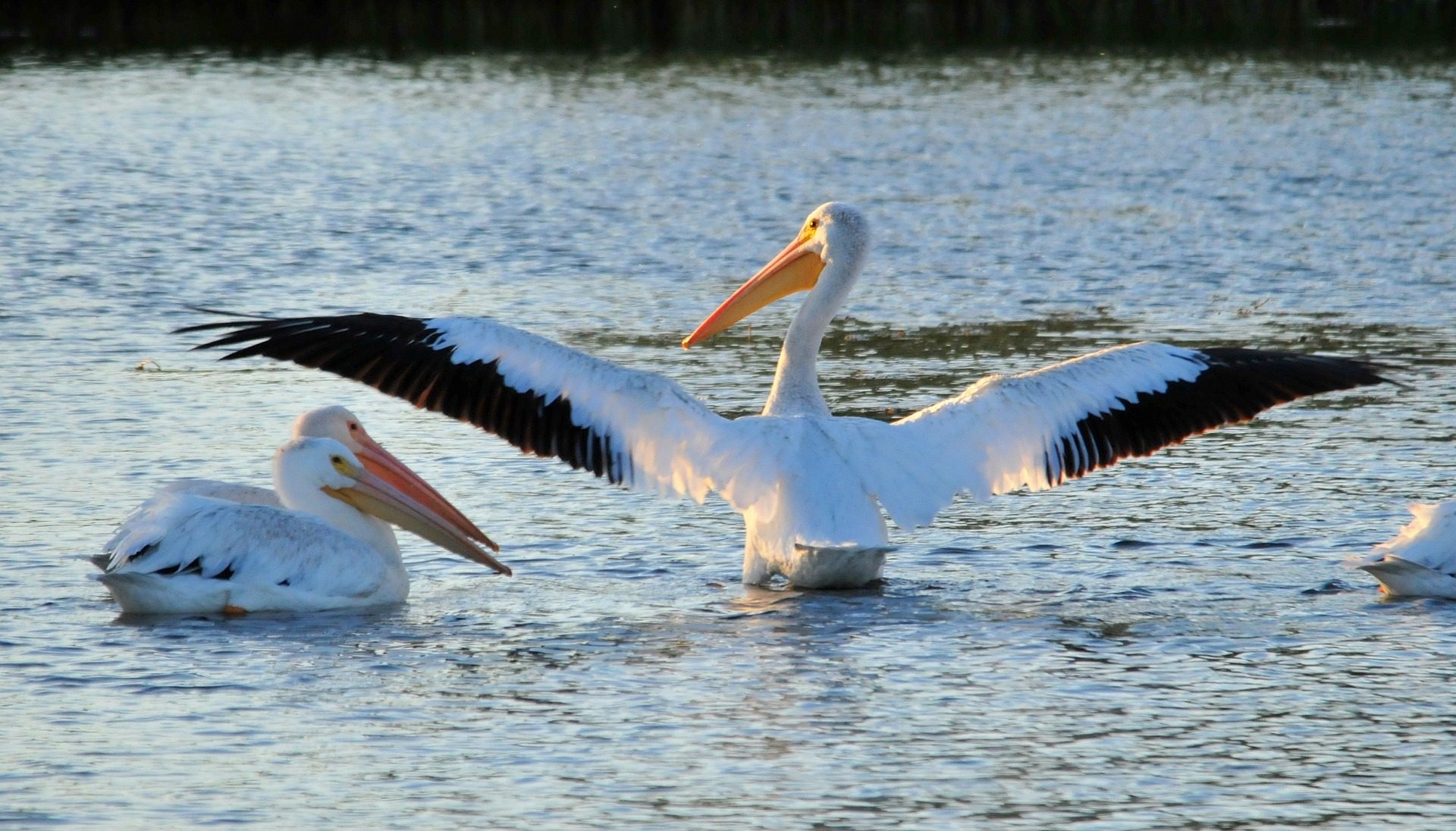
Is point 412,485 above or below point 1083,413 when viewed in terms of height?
below

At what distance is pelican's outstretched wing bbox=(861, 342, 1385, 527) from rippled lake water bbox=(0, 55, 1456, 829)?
1.33 ft

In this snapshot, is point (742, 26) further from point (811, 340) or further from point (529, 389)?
point (529, 389)

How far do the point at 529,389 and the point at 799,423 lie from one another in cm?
88

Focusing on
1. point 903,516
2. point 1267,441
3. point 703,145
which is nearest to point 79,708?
point 903,516

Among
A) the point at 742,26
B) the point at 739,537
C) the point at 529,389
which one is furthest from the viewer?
the point at 742,26

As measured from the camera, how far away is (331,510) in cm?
693

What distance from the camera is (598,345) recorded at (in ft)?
36.8

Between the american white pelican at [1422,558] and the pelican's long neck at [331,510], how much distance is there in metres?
3.14

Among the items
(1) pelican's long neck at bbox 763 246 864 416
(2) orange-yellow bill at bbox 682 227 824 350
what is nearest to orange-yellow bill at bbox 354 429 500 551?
(1) pelican's long neck at bbox 763 246 864 416

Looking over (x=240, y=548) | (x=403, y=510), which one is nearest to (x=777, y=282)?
(x=403, y=510)

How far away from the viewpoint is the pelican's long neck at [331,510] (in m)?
6.88

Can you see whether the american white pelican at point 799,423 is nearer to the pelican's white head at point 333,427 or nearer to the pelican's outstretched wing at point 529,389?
the pelican's outstretched wing at point 529,389

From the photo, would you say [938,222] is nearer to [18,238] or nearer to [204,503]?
[18,238]

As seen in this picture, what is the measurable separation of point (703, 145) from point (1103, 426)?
1439 centimetres
